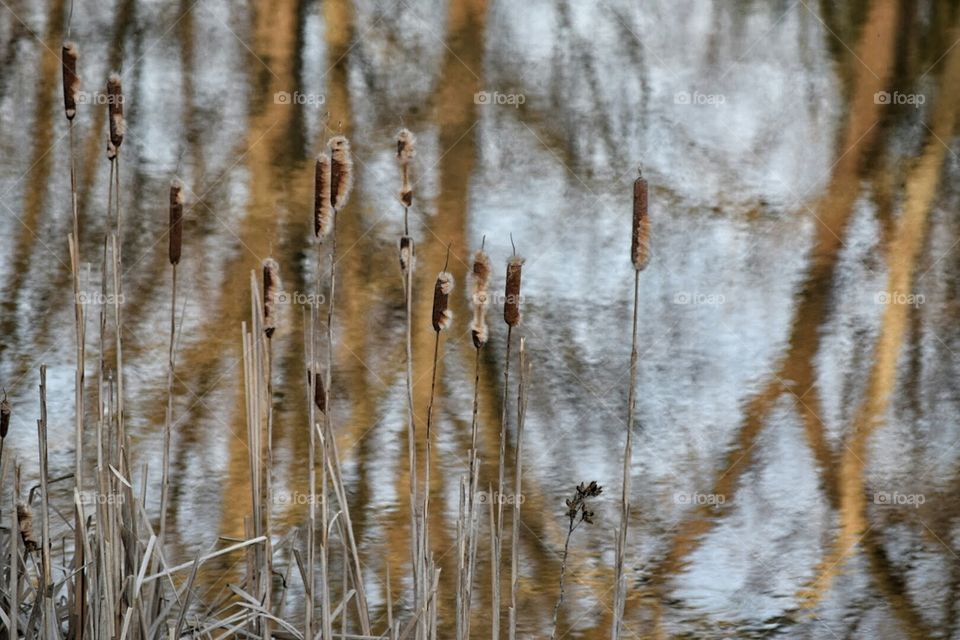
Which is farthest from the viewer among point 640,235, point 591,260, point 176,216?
point 591,260

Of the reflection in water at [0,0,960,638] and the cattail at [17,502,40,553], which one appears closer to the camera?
the cattail at [17,502,40,553]

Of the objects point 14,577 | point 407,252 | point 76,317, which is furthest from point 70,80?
point 14,577

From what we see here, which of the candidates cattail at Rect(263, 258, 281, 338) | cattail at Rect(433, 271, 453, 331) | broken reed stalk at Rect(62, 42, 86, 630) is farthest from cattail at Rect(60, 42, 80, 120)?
cattail at Rect(433, 271, 453, 331)

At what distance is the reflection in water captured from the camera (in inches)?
71.1

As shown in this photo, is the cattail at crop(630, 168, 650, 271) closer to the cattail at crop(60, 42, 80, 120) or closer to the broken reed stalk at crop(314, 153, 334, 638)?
the broken reed stalk at crop(314, 153, 334, 638)

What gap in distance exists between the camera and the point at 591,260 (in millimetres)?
1886

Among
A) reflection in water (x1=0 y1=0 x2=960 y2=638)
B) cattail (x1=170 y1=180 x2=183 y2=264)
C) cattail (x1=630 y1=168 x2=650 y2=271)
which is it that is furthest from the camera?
reflection in water (x1=0 y1=0 x2=960 y2=638)

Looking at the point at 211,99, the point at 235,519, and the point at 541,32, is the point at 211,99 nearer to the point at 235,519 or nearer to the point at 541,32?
the point at 541,32

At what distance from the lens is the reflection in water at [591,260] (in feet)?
5.92

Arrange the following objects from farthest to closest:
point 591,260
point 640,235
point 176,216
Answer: point 591,260, point 176,216, point 640,235

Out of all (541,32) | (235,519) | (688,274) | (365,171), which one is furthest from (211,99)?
(688,274)

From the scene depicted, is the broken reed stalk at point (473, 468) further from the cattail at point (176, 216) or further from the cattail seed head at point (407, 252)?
the cattail at point (176, 216)

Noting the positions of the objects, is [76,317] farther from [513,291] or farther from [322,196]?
[513,291]

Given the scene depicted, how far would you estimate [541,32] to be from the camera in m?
1.88
